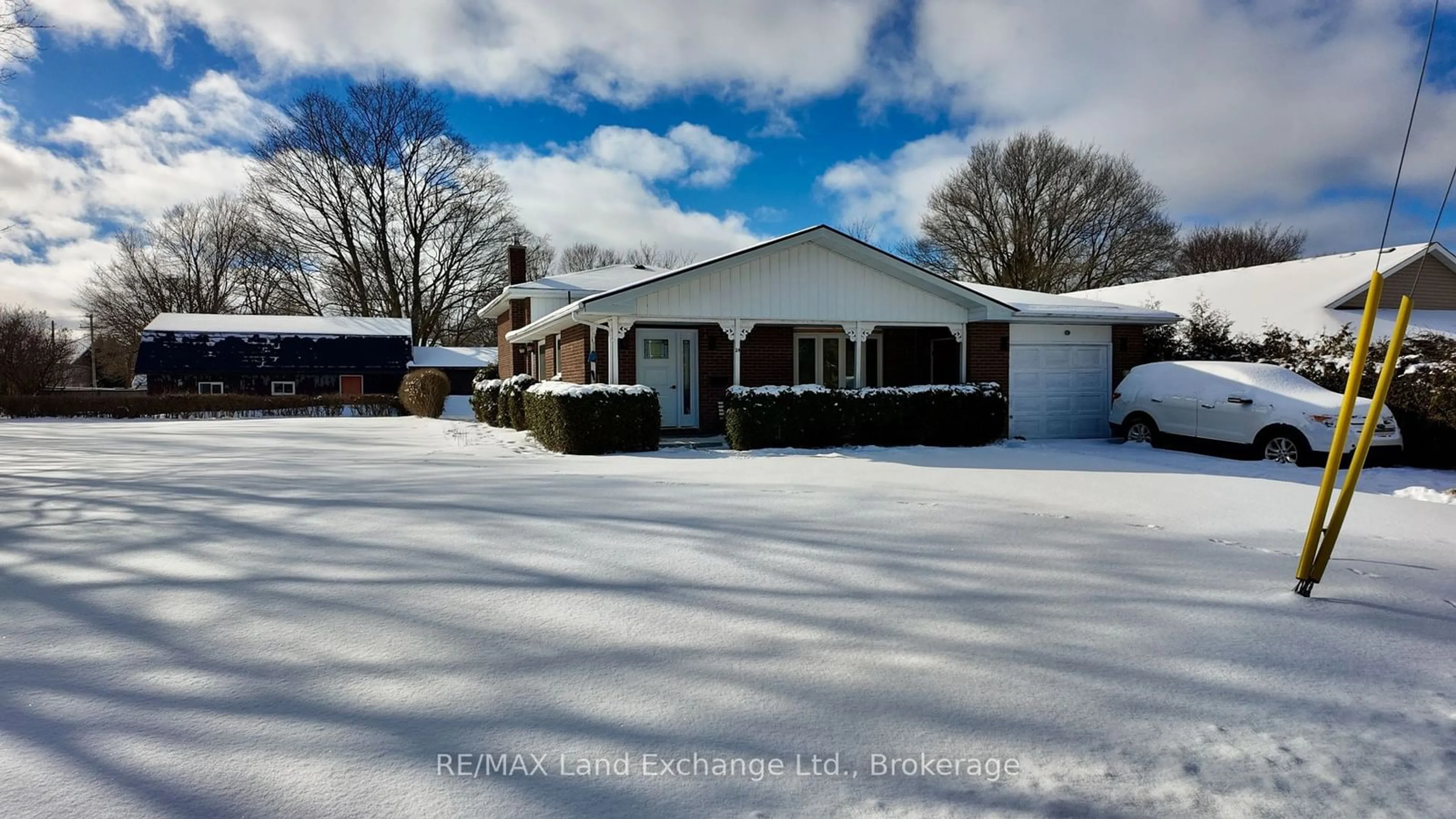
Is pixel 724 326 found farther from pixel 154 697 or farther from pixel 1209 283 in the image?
pixel 1209 283

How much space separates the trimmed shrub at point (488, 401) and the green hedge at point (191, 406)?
894 cm

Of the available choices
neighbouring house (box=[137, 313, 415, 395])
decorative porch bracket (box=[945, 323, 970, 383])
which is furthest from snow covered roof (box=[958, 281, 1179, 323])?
neighbouring house (box=[137, 313, 415, 395])

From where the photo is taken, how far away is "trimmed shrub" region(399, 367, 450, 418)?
27.1 meters

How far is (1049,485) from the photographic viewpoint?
28.8 feet

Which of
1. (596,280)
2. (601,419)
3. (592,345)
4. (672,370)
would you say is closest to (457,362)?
(596,280)

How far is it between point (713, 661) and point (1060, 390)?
14.3 meters

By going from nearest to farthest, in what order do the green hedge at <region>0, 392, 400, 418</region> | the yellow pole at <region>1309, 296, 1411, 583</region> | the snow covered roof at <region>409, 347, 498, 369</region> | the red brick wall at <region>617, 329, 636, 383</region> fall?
the yellow pole at <region>1309, 296, 1411, 583</region>, the red brick wall at <region>617, 329, 636, 383</region>, the green hedge at <region>0, 392, 400, 418</region>, the snow covered roof at <region>409, 347, 498, 369</region>

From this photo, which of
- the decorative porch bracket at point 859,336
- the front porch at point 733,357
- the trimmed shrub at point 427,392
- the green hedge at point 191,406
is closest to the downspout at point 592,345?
the front porch at point 733,357

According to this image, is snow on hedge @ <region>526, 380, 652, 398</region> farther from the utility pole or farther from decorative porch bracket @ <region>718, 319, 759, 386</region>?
the utility pole

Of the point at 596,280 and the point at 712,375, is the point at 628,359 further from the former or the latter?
the point at 596,280

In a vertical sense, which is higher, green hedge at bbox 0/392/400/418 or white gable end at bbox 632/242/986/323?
white gable end at bbox 632/242/986/323

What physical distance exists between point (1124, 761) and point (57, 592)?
5.53 m

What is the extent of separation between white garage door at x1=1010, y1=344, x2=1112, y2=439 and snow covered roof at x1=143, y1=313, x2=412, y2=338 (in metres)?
31.6

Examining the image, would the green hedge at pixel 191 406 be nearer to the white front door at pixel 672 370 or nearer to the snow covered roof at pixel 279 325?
the snow covered roof at pixel 279 325
